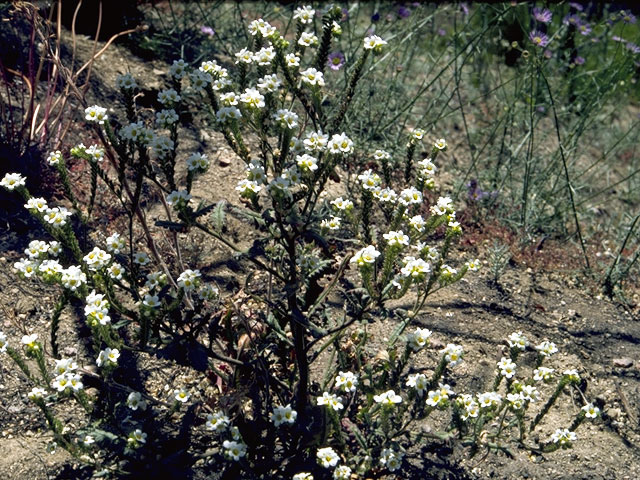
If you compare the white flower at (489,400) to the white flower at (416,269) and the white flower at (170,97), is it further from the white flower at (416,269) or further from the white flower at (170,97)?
the white flower at (170,97)

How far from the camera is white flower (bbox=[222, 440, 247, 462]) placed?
221 centimetres

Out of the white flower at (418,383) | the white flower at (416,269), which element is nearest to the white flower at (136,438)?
the white flower at (418,383)

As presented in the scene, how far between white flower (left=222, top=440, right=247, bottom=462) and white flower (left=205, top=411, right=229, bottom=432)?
0.07 meters

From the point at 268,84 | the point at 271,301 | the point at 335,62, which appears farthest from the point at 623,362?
the point at 268,84

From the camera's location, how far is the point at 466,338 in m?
3.26

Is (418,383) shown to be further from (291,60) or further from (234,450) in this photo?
(291,60)

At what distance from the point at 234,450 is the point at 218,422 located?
11cm

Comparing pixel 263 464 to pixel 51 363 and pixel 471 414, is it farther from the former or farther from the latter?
pixel 51 363

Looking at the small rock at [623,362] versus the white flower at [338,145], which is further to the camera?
the small rock at [623,362]

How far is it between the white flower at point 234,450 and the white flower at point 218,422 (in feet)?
0.22

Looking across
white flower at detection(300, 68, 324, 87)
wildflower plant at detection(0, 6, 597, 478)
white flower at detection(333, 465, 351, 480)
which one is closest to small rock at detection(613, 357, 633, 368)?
wildflower plant at detection(0, 6, 597, 478)

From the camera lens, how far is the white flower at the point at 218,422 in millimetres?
2266

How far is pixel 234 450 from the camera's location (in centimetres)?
224

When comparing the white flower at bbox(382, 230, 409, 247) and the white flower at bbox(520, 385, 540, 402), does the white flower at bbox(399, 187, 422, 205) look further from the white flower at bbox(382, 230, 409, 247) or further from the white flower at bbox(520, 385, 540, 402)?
the white flower at bbox(520, 385, 540, 402)
